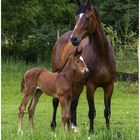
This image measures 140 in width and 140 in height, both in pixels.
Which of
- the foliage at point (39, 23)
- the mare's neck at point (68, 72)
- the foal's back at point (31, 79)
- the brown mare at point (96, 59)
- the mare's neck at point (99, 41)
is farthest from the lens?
the foliage at point (39, 23)

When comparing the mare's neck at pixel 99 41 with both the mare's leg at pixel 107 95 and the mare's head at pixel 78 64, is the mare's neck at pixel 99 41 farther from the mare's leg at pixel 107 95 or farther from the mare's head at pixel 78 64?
the mare's head at pixel 78 64

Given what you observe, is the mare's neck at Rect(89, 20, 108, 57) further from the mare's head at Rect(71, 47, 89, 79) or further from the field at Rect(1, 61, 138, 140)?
the field at Rect(1, 61, 138, 140)

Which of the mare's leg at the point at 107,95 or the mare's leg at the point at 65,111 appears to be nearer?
the mare's leg at the point at 65,111

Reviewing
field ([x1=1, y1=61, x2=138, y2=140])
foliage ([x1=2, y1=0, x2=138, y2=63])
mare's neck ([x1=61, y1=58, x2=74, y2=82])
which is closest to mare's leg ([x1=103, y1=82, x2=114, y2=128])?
field ([x1=1, y1=61, x2=138, y2=140])

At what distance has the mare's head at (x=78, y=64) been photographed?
7707mm

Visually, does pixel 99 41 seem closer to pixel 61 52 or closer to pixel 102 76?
pixel 102 76

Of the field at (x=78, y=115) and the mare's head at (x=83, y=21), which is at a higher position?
the mare's head at (x=83, y=21)

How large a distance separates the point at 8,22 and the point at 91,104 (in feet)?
54.4

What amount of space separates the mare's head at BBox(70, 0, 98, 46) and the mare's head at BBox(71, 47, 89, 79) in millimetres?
181

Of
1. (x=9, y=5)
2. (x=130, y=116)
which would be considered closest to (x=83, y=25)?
(x=130, y=116)

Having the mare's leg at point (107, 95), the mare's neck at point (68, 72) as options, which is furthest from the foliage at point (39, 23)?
the mare's neck at point (68, 72)

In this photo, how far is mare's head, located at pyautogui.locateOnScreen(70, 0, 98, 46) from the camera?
7.89m

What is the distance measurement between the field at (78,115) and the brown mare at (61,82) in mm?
414

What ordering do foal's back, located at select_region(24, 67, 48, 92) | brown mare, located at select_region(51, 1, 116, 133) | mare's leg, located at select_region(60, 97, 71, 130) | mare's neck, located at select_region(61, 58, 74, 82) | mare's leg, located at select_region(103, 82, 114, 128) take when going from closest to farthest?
mare's leg, located at select_region(60, 97, 71, 130), mare's neck, located at select_region(61, 58, 74, 82), brown mare, located at select_region(51, 1, 116, 133), foal's back, located at select_region(24, 67, 48, 92), mare's leg, located at select_region(103, 82, 114, 128)
